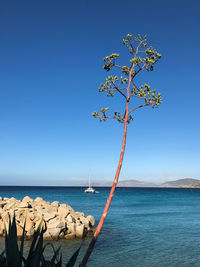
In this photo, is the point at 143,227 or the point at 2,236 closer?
the point at 2,236

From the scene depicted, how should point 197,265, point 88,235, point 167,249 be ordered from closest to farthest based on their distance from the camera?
point 197,265, point 167,249, point 88,235

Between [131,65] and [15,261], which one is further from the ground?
[131,65]

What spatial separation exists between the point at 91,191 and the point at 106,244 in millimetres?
121133

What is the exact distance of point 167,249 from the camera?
20.6 m

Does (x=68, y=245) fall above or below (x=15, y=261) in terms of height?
below

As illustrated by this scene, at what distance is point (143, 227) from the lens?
3172cm

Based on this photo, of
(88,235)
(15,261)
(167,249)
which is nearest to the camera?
(15,261)

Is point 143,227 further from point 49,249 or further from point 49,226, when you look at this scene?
point 49,249

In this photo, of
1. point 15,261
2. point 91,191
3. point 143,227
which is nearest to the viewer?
point 15,261

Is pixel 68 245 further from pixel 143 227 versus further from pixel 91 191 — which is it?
pixel 91 191

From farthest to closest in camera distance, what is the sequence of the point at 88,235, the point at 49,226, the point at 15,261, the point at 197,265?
the point at 88,235 → the point at 49,226 → the point at 197,265 → the point at 15,261

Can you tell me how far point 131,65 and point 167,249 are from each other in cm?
1787

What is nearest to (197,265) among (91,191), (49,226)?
(49,226)

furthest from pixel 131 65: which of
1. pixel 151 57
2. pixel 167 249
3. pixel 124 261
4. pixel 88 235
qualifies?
pixel 88 235
